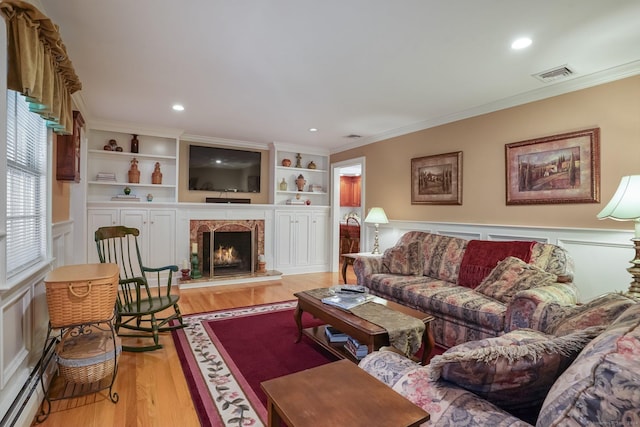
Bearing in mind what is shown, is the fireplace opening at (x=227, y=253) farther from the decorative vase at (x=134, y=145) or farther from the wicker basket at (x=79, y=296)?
the wicker basket at (x=79, y=296)

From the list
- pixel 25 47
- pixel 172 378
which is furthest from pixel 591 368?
pixel 25 47

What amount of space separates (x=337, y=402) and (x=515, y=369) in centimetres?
56

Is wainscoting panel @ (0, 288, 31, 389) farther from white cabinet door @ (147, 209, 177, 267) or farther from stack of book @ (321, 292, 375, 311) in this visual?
white cabinet door @ (147, 209, 177, 267)

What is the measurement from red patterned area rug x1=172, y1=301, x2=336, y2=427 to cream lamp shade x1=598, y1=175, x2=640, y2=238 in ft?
7.60

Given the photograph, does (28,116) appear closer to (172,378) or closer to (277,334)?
(172,378)

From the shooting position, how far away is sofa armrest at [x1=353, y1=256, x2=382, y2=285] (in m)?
3.62

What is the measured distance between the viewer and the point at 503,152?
3.51m

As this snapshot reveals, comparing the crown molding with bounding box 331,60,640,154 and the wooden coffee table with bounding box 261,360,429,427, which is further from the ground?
the crown molding with bounding box 331,60,640,154

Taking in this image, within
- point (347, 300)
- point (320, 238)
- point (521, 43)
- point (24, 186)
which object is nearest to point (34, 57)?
point (24, 186)

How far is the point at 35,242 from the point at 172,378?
4.46ft

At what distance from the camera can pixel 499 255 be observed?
3055 millimetres

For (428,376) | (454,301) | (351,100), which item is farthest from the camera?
(351,100)

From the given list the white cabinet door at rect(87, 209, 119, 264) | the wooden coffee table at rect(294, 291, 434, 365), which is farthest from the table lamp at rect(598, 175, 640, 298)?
the white cabinet door at rect(87, 209, 119, 264)

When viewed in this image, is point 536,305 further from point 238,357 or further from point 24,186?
point 24,186
